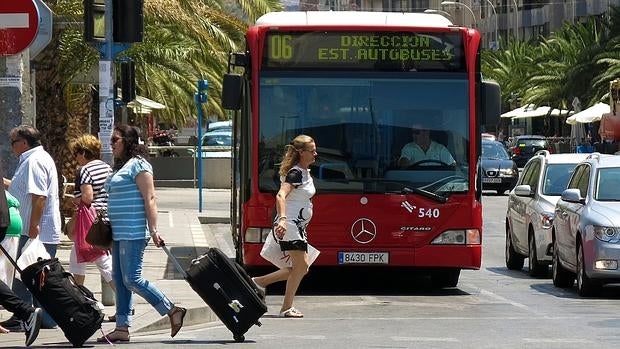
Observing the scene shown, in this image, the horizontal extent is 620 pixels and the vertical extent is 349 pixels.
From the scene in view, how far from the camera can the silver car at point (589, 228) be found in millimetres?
16438

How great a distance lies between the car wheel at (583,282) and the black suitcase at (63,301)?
6590 mm

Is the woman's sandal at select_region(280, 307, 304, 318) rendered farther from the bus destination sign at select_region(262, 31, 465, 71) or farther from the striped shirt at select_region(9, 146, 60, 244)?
the bus destination sign at select_region(262, 31, 465, 71)

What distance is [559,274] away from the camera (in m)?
18.3

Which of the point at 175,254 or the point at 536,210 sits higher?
the point at 536,210

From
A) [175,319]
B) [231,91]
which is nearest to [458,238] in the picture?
[231,91]

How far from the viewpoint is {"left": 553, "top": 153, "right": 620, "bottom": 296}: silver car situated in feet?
53.9

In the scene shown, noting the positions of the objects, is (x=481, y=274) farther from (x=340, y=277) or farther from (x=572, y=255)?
(x=572, y=255)

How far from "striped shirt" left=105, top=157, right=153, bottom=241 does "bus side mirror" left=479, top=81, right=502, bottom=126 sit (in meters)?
5.75

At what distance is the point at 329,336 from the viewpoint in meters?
12.6

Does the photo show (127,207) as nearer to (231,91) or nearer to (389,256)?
(231,91)

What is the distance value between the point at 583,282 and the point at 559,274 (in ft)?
4.82

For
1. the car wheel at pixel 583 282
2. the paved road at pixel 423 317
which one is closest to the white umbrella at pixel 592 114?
the paved road at pixel 423 317

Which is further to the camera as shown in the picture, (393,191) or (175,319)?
(393,191)

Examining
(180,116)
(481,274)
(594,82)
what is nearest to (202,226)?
(481,274)
